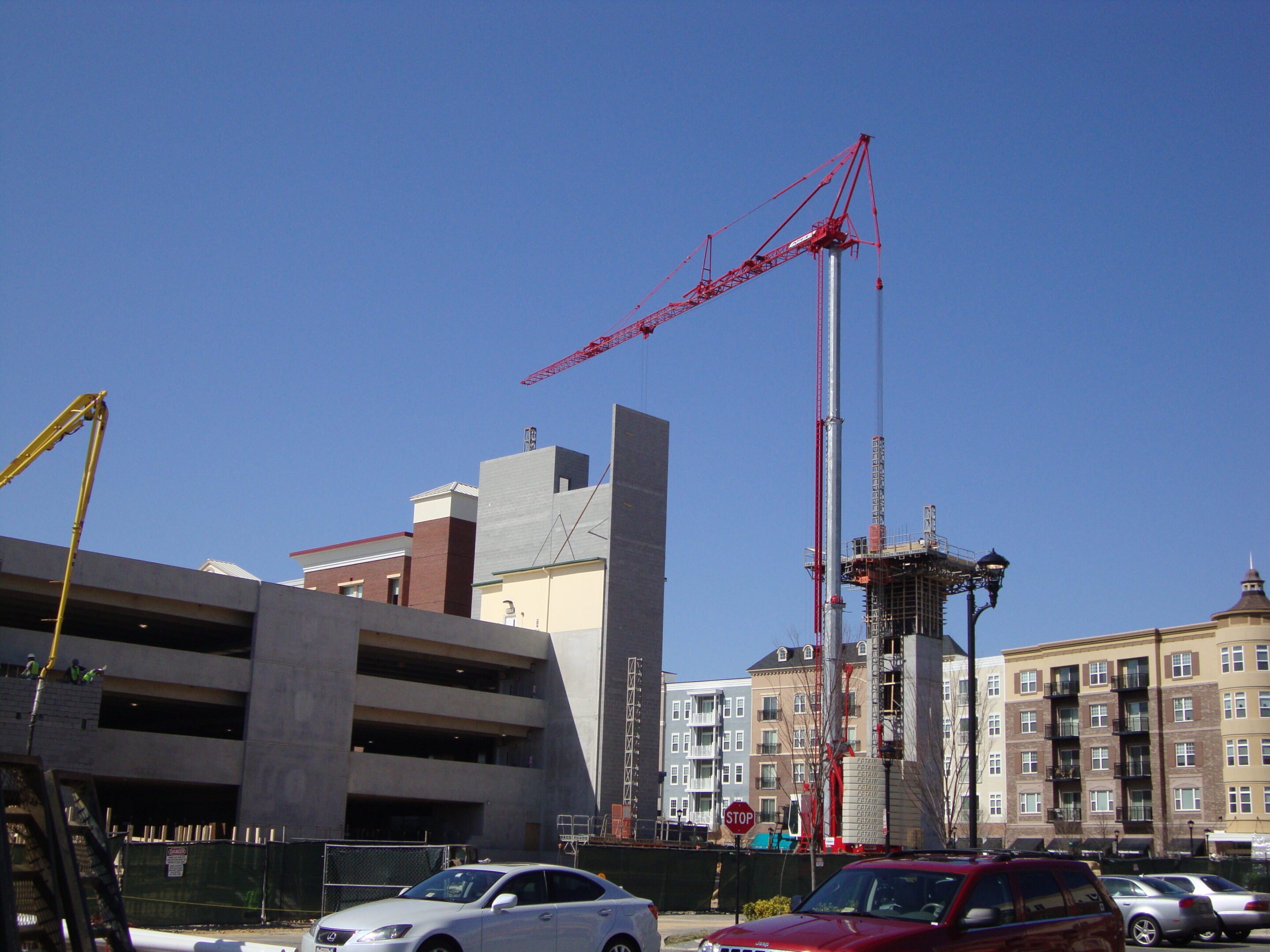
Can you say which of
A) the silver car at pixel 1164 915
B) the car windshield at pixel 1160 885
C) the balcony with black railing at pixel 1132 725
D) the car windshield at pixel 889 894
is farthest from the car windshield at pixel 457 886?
the balcony with black railing at pixel 1132 725

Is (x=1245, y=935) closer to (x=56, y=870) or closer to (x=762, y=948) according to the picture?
(x=762, y=948)

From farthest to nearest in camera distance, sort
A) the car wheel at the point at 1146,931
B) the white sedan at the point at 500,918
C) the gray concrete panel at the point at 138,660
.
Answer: the gray concrete panel at the point at 138,660 → the car wheel at the point at 1146,931 → the white sedan at the point at 500,918

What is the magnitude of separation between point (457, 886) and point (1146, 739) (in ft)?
238

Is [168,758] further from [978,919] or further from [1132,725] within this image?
[1132,725]

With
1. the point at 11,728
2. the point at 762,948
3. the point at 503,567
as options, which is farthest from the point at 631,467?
the point at 762,948

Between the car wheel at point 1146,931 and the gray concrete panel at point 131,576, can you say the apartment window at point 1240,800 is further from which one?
the gray concrete panel at point 131,576

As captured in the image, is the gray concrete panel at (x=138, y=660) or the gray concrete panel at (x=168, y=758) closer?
the gray concrete panel at (x=138, y=660)

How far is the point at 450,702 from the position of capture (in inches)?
2051

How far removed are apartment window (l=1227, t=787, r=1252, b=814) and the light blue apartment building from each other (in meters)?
42.9

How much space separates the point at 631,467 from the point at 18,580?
26.0 metres

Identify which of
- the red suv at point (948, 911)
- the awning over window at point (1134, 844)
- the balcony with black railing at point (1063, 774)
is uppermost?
the balcony with black railing at point (1063, 774)

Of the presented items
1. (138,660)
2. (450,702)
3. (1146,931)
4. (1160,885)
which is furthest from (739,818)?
(450,702)

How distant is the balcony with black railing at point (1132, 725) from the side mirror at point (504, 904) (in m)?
72.3

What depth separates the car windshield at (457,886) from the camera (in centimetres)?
1544
